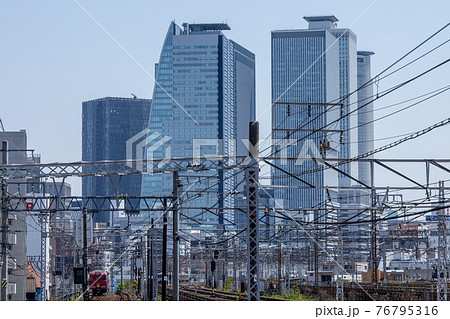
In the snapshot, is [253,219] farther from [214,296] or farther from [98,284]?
[98,284]

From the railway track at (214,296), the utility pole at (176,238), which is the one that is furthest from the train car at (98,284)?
the utility pole at (176,238)

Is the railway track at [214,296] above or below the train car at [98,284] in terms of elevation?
below

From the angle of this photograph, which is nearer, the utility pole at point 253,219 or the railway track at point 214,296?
the utility pole at point 253,219

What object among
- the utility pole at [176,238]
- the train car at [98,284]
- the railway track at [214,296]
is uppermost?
the utility pole at [176,238]

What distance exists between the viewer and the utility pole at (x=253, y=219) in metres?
24.3

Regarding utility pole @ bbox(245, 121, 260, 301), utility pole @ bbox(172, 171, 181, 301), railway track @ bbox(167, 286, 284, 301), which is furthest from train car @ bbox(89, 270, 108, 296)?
utility pole @ bbox(245, 121, 260, 301)

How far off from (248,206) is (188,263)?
3753 inches

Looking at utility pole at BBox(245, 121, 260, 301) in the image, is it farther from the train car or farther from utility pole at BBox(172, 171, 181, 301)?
the train car

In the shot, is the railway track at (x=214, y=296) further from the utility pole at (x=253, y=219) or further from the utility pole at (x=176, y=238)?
the utility pole at (x=253, y=219)

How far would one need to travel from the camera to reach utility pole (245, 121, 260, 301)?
24.3 meters

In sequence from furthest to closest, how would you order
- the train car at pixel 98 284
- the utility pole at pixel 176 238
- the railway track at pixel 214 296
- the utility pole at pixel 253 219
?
the train car at pixel 98 284, the railway track at pixel 214 296, the utility pole at pixel 176 238, the utility pole at pixel 253 219

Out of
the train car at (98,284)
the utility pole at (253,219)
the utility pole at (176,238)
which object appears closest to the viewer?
the utility pole at (253,219)
